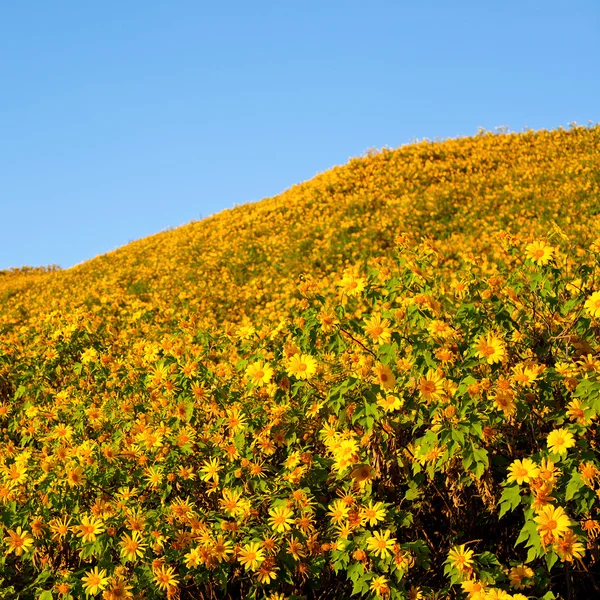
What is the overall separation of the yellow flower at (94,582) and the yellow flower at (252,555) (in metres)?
0.73

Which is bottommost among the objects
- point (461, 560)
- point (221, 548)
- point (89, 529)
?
point (461, 560)

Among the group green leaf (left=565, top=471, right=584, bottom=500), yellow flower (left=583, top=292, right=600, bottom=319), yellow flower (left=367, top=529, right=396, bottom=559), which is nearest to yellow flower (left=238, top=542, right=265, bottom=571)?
yellow flower (left=367, top=529, right=396, bottom=559)

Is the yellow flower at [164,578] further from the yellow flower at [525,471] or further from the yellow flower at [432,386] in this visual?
the yellow flower at [525,471]

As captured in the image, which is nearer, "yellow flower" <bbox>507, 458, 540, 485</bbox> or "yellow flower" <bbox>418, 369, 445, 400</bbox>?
"yellow flower" <bbox>507, 458, 540, 485</bbox>

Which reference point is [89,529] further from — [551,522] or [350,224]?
[350,224]

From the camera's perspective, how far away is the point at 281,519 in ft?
11.4

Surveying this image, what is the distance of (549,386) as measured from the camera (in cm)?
367

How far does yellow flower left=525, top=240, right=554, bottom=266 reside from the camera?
13.3 ft

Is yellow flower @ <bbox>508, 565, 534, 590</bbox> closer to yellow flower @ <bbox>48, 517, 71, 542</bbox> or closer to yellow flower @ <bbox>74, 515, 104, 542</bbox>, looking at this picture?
yellow flower @ <bbox>74, 515, 104, 542</bbox>

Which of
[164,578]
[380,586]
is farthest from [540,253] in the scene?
[164,578]

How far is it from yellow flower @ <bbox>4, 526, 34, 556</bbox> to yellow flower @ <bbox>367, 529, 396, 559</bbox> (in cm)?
197

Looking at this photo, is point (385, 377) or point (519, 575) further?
point (385, 377)

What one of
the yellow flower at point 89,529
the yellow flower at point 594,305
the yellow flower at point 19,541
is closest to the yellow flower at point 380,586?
the yellow flower at point 89,529

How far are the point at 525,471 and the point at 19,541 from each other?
2.82 meters
